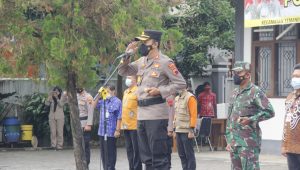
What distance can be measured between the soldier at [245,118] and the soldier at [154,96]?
1.12 meters

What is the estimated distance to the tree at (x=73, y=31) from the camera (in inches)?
429

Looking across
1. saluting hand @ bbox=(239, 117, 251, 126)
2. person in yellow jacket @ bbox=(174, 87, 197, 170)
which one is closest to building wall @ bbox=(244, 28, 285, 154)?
person in yellow jacket @ bbox=(174, 87, 197, 170)

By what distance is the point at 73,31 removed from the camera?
11039 mm

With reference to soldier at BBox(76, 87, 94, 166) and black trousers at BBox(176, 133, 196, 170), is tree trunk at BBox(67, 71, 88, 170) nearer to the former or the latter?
black trousers at BBox(176, 133, 196, 170)

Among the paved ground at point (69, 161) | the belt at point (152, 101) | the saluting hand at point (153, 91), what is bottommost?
the paved ground at point (69, 161)

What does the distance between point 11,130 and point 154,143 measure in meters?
13.9

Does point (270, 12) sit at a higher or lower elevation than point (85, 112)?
higher

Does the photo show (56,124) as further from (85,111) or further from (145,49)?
(145,49)

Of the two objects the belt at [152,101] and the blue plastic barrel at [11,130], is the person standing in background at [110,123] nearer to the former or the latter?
the belt at [152,101]

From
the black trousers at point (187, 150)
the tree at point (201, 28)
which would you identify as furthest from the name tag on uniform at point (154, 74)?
the tree at point (201, 28)

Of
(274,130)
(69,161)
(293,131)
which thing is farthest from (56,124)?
(293,131)

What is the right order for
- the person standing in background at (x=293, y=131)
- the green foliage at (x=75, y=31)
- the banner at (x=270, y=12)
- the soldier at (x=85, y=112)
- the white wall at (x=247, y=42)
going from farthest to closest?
the white wall at (x=247, y=42)
the banner at (x=270, y=12)
the soldier at (x=85, y=112)
the green foliage at (x=75, y=31)
the person standing in background at (x=293, y=131)

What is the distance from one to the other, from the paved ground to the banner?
3354mm

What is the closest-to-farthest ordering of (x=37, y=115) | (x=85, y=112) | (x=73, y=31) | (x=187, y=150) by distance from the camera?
(x=73, y=31)
(x=187, y=150)
(x=85, y=112)
(x=37, y=115)
